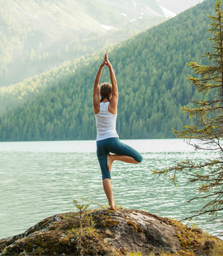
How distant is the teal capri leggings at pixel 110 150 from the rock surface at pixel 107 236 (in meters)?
0.91

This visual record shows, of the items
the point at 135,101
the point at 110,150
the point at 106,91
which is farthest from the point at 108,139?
the point at 135,101

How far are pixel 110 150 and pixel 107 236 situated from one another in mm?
1558

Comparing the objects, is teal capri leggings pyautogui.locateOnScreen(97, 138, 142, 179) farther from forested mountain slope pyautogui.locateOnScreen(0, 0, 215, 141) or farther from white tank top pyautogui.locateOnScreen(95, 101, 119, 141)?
forested mountain slope pyautogui.locateOnScreen(0, 0, 215, 141)

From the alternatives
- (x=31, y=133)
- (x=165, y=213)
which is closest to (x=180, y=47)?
(x=31, y=133)

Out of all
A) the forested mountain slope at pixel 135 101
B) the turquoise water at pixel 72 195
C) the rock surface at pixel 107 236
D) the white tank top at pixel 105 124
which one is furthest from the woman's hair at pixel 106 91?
the forested mountain slope at pixel 135 101

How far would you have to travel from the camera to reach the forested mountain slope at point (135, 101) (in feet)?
486

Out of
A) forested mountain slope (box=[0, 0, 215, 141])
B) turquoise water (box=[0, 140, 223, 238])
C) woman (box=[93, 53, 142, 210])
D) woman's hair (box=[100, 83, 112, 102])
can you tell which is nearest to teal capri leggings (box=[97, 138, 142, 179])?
woman (box=[93, 53, 142, 210])

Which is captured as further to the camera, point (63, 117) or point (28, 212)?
point (63, 117)

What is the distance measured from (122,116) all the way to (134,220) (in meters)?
150

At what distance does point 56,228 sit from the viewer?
6.05 m

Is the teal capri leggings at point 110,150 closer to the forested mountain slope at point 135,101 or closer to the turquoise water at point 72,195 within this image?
the turquoise water at point 72,195

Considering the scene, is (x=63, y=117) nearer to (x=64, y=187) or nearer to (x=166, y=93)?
(x=166, y=93)

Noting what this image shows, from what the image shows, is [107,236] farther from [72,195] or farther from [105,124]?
[72,195]

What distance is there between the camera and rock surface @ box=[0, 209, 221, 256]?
5516mm
